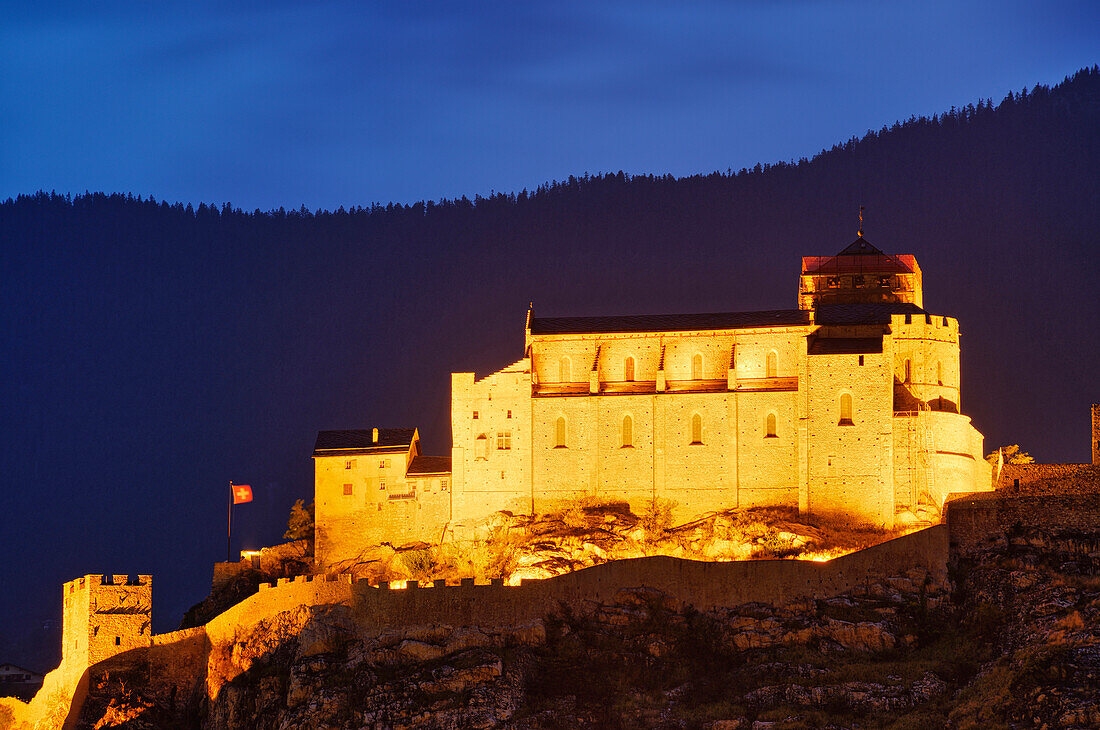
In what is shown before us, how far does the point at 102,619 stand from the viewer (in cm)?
7719

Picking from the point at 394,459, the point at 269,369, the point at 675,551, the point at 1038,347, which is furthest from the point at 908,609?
the point at 269,369

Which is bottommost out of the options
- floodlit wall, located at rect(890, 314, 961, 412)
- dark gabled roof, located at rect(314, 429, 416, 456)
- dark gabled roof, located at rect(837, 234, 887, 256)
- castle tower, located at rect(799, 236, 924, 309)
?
dark gabled roof, located at rect(314, 429, 416, 456)

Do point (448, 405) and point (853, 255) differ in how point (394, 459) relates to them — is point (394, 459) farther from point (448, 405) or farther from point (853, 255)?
point (448, 405)

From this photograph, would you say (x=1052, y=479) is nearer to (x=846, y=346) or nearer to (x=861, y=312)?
(x=846, y=346)

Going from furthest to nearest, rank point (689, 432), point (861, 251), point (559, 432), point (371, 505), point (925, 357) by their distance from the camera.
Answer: point (861, 251) → point (371, 505) → point (559, 432) → point (925, 357) → point (689, 432)

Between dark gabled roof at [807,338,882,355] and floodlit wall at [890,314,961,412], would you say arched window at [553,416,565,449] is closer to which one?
dark gabled roof at [807,338,882,355]

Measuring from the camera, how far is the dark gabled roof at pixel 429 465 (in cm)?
9212

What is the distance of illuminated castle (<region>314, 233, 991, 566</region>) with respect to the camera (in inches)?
3413

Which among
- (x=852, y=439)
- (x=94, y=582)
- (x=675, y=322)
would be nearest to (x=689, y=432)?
(x=675, y=322)

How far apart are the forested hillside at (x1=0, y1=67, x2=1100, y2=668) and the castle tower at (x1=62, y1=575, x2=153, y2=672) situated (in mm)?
55972

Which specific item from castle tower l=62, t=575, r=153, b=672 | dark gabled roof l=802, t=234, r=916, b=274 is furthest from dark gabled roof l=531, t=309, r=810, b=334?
castle tower l=62, t=575, r=153, b=672

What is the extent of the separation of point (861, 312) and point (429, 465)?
26.6 m

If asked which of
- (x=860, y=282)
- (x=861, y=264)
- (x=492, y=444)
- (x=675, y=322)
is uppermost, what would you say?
(x=861, y=264)

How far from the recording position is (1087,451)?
126m
